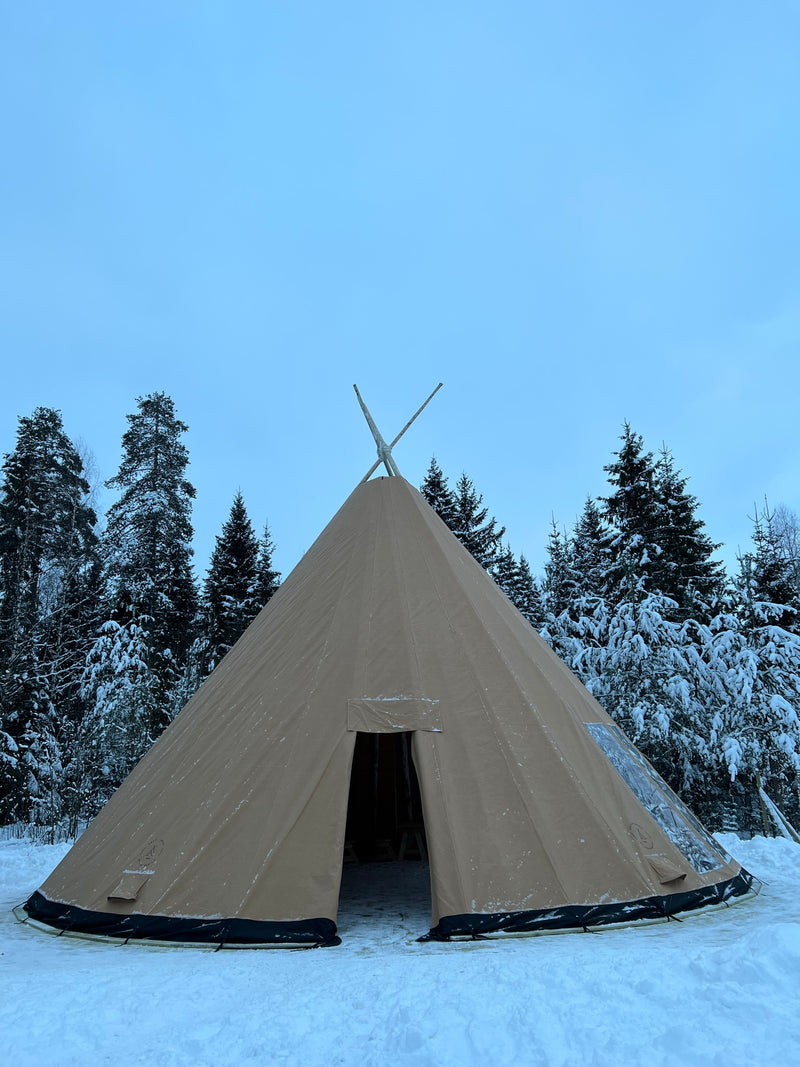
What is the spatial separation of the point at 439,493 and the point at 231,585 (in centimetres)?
726

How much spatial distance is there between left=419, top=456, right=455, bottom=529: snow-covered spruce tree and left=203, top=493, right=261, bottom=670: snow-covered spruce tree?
5.87 meters

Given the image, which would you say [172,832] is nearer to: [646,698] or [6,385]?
[646,698]

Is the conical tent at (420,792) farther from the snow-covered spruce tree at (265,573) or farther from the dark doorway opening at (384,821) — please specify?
the snow-covered spruce tree at (265,573)

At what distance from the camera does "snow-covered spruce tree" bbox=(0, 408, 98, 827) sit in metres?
15.8

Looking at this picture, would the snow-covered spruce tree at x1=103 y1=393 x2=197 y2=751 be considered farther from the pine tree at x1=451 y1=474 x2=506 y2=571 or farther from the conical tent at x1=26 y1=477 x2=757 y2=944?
the conical tent at x1=26 y1=477 x2=757 y2=944

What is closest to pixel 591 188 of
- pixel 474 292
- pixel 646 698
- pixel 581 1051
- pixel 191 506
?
pixel 474 292

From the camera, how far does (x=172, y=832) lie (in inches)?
219

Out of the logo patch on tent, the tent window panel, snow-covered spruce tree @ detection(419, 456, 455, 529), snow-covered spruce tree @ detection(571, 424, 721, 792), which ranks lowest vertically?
the tent window panel

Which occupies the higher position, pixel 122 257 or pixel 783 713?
pixel 122 257

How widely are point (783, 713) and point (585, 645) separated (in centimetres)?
496

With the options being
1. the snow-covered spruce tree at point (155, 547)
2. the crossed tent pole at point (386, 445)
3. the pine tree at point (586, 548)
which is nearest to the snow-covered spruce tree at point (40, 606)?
the snow-covered spruce tree at point (155, 547)

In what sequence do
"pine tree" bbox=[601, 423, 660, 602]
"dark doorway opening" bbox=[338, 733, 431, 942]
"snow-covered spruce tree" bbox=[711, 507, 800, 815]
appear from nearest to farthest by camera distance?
"dark doorway opening" bbox=[338, 733, 431, 942] → "snow-covered spruce tree" bbox=[711, 507, 800, 815] → "pine tree" bbox=[601, 423, 660, 602]

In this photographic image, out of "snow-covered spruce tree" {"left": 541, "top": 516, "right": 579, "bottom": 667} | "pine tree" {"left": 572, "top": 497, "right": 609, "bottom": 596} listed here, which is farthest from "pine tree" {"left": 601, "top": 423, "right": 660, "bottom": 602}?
"pine tree" {"left": 572, "top": 497, "right": 609, "bottom": 596}

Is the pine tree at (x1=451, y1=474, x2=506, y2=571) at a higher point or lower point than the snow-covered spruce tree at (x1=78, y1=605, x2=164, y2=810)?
higher
